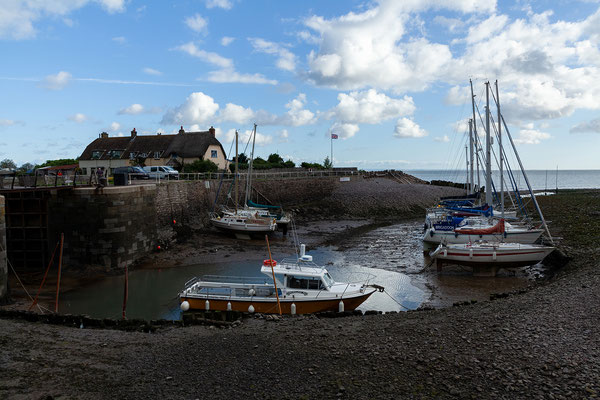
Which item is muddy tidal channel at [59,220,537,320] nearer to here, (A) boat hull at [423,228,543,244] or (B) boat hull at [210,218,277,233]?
(A) boat hull at [423,228,543,244]

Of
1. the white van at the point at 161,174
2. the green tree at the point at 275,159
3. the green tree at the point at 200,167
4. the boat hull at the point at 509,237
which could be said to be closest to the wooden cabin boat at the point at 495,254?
the boat hull at the point at 509,237

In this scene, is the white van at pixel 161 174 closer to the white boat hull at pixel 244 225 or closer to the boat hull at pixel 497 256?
the white boat hull at pixel 244 225

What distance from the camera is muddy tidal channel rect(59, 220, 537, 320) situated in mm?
18469

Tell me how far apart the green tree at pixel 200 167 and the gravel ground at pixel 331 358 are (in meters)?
37.9

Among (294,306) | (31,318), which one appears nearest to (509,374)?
(294,306)

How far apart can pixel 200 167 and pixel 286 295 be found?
37183 millimetres

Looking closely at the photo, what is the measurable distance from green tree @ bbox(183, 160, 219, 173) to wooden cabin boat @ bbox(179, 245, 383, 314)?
3505 centimetres

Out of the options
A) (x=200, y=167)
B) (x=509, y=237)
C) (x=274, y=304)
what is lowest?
(x=274, y=304)

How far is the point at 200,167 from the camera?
168 ft

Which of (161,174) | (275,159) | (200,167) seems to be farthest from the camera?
(275,159)

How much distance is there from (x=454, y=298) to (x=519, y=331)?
7658mm

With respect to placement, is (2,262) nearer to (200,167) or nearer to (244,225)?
(244,225)

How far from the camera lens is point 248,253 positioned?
1174 inches

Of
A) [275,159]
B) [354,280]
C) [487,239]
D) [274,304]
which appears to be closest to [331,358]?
[274,304]
